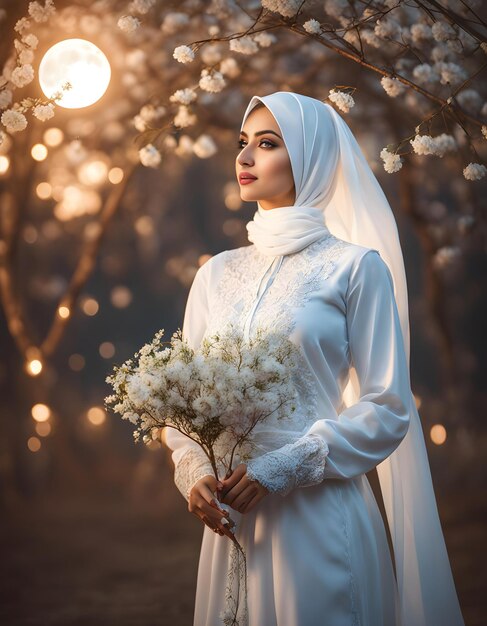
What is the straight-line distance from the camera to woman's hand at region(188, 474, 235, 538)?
157 centimetres

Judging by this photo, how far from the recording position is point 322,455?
1591 mm

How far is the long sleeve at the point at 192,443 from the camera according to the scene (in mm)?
1679

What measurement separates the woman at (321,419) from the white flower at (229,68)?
1.57 m

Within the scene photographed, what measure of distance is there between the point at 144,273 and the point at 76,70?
4.94ft

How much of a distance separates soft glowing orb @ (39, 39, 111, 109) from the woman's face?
115 cm

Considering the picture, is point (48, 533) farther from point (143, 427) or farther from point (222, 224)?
point (143, 427)

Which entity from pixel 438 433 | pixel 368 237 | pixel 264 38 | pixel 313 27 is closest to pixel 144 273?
pixel 264 38

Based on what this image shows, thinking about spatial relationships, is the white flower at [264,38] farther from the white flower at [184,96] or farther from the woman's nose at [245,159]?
the woman's nose at [245,159]

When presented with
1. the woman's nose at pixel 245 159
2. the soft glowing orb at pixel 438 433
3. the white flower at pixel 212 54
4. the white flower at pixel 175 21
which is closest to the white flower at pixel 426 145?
the woman's nose at pixel 245 159

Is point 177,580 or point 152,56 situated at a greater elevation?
point 152,56

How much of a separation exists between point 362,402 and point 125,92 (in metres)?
2.84

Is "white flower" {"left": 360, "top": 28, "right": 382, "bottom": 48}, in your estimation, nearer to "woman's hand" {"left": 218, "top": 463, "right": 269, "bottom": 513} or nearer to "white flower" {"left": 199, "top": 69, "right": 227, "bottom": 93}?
"white flower" {"left": 199, "top": 69, "right": 227, "bottom": 93}

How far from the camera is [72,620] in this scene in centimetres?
333

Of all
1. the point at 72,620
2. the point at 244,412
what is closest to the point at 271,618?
the point at 244,412
